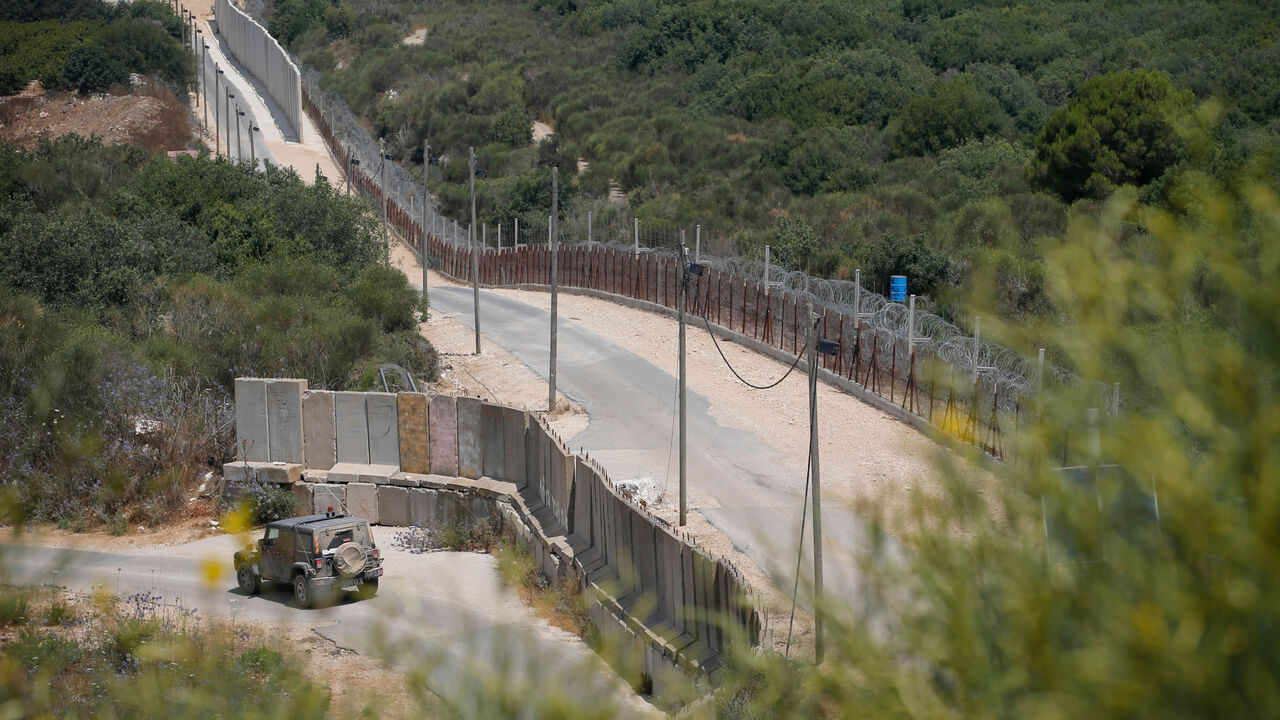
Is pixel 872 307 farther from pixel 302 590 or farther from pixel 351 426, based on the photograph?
pixel 302 590

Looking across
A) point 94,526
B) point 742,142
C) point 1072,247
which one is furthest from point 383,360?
point 742,142

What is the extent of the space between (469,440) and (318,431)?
3.22 m

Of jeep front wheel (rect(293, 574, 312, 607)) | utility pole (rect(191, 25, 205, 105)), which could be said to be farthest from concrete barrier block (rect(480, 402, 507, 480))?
utility pole (rect(191, 25, 205, 105))

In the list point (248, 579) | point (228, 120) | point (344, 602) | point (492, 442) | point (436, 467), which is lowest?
point (344, 602)

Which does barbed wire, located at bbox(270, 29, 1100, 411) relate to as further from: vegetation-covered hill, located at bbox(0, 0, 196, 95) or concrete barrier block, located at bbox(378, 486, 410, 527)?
vegetation-covered hill, located at bbox(0, 0, 196, 95)

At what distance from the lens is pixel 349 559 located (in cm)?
1856

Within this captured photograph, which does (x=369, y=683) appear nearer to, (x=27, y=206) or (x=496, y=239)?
(x=27, y=206)

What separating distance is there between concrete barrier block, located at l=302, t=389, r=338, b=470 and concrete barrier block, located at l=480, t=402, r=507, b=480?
128 inches

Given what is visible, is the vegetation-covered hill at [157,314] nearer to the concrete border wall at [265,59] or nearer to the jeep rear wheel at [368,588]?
the jeep rear wheel at [368,588]

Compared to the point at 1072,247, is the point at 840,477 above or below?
below

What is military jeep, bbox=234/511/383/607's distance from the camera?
61.0ft

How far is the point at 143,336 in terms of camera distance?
3212 centimetres

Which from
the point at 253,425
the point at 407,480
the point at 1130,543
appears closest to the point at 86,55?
the point at 253,425

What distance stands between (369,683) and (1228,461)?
13551 millimetres
